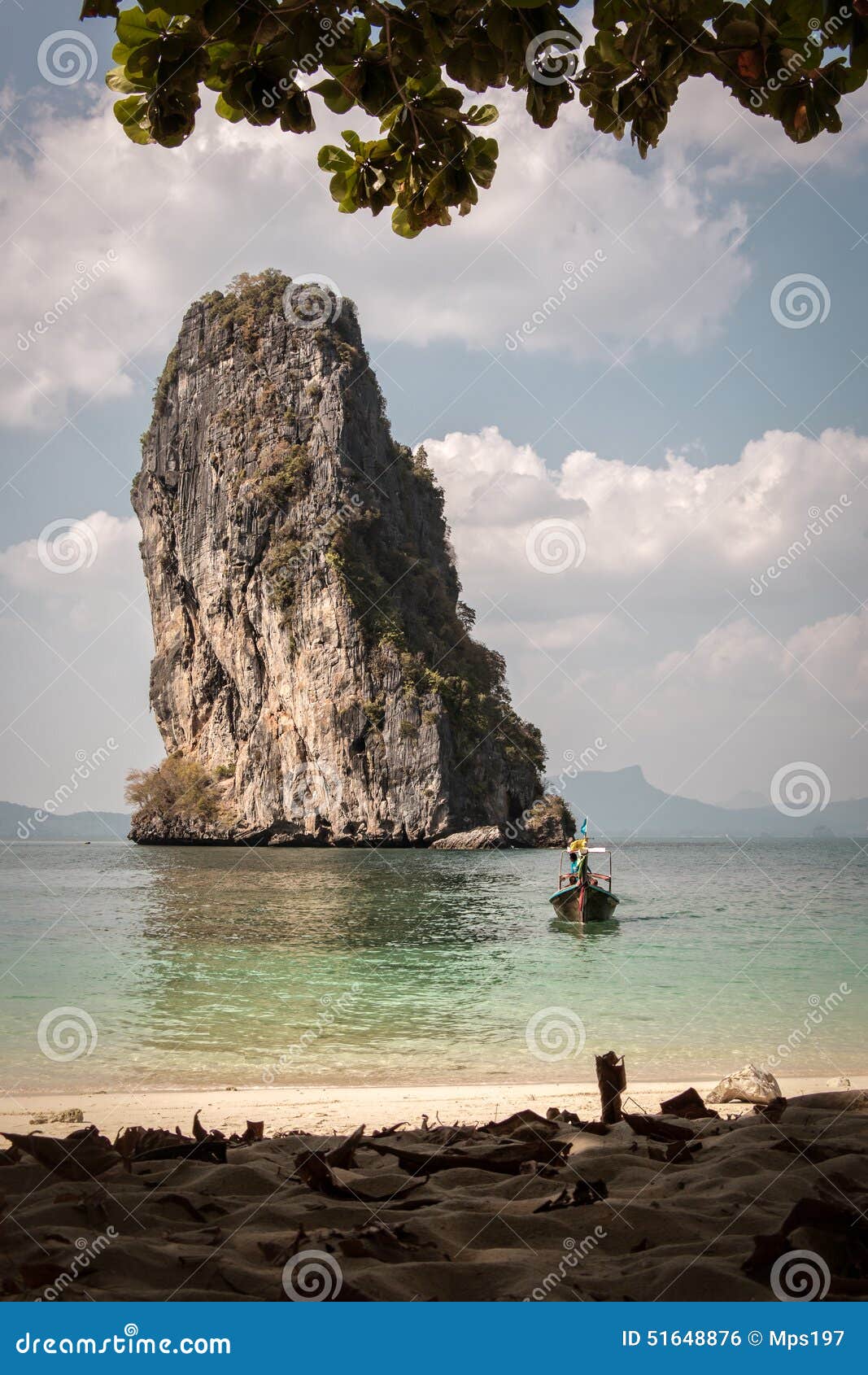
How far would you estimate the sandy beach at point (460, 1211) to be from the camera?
2.18 m

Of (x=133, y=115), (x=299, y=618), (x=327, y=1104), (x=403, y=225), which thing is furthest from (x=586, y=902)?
(x=299, y=618)

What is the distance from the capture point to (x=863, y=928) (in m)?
24.0

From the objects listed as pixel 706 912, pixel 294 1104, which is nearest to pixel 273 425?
pixel 706 912

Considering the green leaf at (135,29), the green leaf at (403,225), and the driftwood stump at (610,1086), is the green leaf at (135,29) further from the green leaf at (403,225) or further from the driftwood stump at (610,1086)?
the driftwood stump at (610,1086)

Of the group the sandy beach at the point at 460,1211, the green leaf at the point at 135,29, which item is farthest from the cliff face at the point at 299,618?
the green leaf at the point at 135,29

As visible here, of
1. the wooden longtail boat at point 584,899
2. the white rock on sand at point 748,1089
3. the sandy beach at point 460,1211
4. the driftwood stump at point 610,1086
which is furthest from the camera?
the wooden longtail boat at point 584,899

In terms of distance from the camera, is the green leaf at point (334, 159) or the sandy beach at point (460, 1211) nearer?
the sandy beach at point (460, 1211)

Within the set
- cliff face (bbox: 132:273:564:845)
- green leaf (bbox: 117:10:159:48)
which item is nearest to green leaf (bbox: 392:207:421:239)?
green leaf (bbox: 117:10:159:48)

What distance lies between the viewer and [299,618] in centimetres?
7031

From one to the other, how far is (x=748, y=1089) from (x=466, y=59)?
224 inches

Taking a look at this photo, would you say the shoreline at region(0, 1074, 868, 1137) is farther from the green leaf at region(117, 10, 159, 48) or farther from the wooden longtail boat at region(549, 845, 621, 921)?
the wooden longtail boat at region(549, 845, 621, 921)

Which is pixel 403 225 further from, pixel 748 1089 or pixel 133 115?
pixel 748 1089

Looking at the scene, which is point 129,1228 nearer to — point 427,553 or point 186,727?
point 186,727

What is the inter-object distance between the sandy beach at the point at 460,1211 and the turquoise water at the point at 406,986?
521cm
